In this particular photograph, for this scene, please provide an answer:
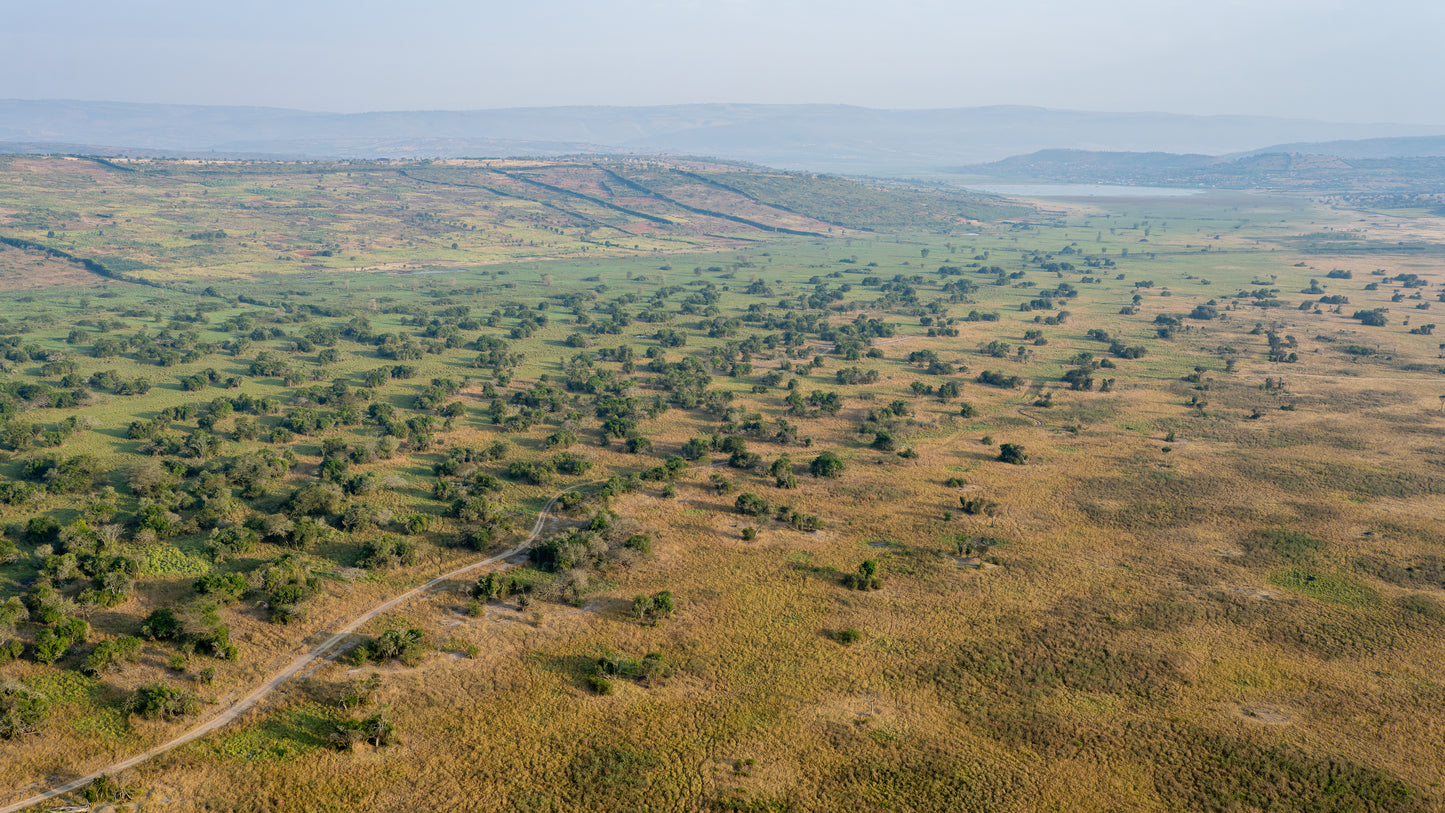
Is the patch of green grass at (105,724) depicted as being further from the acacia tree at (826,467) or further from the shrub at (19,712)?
the acacia tree at (826,467)

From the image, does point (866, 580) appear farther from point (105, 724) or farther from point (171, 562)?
point (171, 562)

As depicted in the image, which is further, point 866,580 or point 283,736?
point 866,580

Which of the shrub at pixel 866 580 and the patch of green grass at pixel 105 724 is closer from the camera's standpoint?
the patch of green grass at pixel 105 724

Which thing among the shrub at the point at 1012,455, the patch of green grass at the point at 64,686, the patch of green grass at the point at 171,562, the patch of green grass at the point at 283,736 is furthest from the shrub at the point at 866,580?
the patch of green grass at the point at 171,562

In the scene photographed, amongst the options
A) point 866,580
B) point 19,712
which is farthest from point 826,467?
point 19,712

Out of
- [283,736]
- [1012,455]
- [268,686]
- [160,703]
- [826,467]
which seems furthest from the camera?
[1012,455]

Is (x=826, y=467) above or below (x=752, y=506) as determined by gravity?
above

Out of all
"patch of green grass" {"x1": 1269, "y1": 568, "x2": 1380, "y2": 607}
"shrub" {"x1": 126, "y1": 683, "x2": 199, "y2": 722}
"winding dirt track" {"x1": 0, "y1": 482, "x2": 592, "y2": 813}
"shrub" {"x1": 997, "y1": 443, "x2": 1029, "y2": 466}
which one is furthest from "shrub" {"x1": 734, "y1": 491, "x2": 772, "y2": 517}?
"shrub" {"x1": 126, "y1": 683, "x2": 199, "y2": 722}
